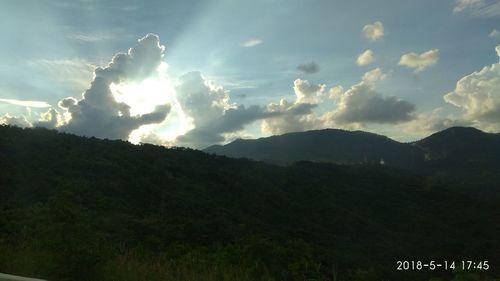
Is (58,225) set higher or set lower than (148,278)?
higher

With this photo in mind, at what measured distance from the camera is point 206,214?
52.9m

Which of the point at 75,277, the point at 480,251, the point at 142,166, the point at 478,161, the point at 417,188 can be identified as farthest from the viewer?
the point at 478,161

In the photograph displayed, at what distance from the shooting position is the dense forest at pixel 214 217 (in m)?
6.70

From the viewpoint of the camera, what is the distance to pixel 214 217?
170 feet

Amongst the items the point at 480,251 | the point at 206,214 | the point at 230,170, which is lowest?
the point at 480,251

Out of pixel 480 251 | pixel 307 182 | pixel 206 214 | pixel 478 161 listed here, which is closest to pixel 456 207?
pixel 307 182

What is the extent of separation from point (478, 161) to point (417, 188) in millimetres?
93613

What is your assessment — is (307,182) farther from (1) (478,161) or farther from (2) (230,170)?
(1) (478,161)

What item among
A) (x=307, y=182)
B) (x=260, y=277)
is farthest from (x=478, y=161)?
(x=260, y=277)

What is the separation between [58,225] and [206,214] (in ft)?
155

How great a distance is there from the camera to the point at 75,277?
19.9ft

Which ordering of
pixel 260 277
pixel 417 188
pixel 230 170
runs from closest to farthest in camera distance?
pixel 260 277, pixel 230 170, pixel 417 188

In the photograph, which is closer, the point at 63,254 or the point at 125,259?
the point at 63,254

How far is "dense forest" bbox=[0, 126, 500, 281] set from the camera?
6.70 m
